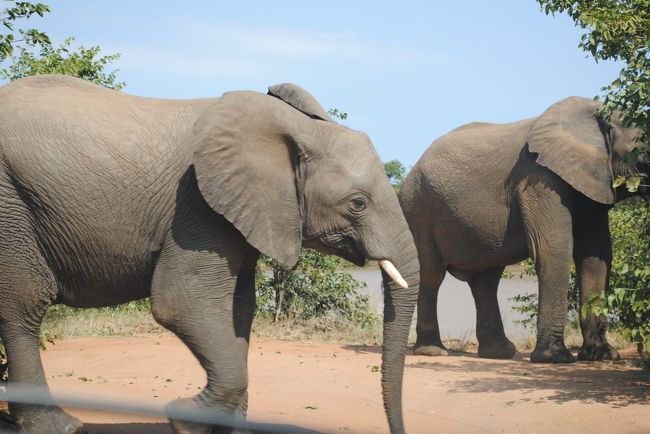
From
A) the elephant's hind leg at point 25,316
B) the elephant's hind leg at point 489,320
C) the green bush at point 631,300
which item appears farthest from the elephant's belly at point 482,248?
the elephant's hind leg at point 25,316

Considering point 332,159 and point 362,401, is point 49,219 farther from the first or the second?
point 362,401

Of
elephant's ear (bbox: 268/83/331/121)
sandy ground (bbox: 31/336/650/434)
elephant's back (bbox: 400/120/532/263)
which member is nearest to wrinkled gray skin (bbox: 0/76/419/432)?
elephant's ear (bbox: 268/83/331/121)

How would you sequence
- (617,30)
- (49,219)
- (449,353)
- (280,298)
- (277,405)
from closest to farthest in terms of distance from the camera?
1. (49,219)
2. (277,405)
3. (617,30)
4. (449,353)
5. (280,298)

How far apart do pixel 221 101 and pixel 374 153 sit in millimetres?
965

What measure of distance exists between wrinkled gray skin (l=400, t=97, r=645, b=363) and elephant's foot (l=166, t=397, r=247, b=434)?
5707 millimetres

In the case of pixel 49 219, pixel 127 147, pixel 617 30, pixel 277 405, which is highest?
pixel 617 30

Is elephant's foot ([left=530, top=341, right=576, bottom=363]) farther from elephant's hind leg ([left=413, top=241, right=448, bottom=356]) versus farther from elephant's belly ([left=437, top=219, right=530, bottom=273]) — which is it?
elephant's hind leg ([left=413, top=241, right=448, bottom=356])

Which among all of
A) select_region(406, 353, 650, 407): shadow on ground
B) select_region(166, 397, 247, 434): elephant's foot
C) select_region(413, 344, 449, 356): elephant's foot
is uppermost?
select_region(413, 344, 449, 356): elephant's foot

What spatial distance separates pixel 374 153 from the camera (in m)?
6.62

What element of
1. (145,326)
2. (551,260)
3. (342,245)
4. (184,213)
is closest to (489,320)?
(551,260)

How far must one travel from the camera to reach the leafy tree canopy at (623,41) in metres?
8.97

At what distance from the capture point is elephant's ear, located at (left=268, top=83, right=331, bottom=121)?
22.8 feet

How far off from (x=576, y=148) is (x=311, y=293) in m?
4.99

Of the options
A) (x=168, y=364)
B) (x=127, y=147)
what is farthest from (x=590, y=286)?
(x=127, y=147)
